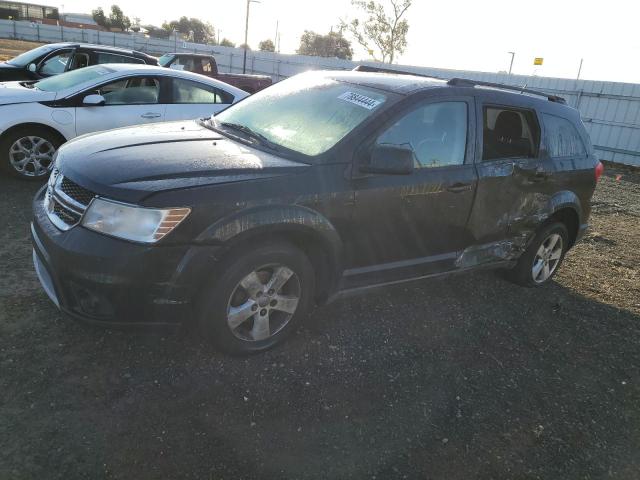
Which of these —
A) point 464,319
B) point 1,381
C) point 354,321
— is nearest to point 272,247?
point 354,321

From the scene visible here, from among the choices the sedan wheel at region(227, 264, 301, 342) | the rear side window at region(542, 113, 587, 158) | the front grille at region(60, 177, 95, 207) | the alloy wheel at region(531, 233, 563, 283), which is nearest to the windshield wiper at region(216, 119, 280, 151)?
the sedan wheel at region(227, 264, 301, 342)

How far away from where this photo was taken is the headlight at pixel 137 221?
2.61 m

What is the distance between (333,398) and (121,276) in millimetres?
1370

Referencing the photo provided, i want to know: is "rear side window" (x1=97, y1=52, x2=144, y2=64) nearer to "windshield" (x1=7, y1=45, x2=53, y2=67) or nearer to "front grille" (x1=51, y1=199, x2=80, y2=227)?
"windshield" (x1=7, y1=45, x2=53, y2=67)

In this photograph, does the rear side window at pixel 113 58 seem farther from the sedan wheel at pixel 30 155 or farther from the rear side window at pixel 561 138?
the rear side window at pixel 561 138

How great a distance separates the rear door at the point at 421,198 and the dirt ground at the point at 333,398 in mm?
583

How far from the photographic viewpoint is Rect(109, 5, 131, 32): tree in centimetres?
7962

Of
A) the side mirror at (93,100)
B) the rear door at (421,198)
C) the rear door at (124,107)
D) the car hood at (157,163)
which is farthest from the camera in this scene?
the rear door at (124,107)

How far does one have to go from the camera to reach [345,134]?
3262mm

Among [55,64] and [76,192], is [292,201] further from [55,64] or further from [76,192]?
[55,64]

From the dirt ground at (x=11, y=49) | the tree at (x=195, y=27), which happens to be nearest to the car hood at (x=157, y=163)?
the dirt ground at (x=11, y=49)

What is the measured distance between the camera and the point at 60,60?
9.35 meters

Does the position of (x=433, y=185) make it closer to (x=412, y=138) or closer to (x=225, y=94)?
(x=412, y=138)

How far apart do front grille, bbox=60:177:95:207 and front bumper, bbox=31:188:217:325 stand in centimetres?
17
